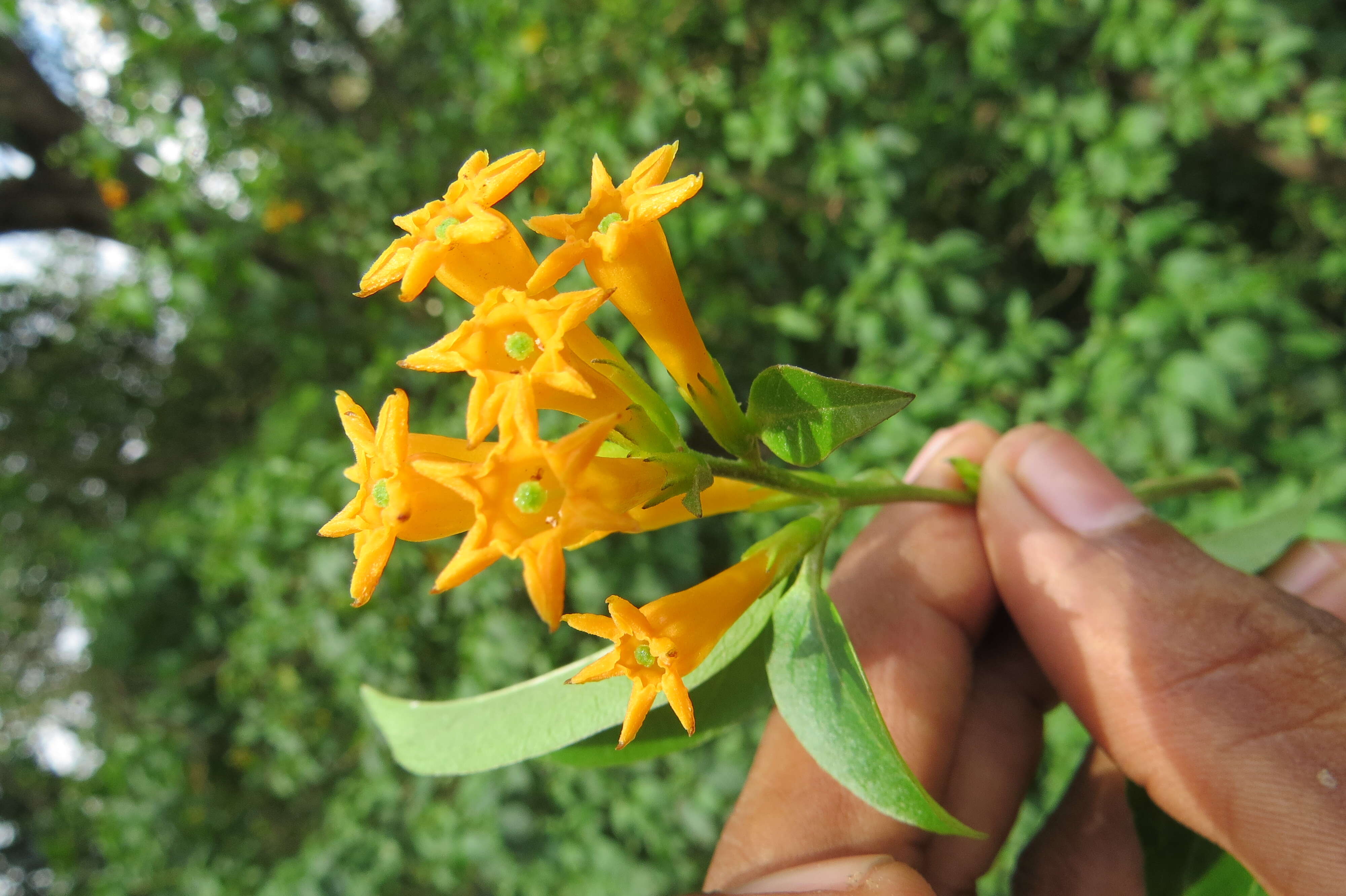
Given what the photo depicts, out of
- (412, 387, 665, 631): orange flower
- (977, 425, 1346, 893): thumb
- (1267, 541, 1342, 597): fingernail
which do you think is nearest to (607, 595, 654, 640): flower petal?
(412, 387, 665, 631): orange flower

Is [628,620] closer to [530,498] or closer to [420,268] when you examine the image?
[530,498]

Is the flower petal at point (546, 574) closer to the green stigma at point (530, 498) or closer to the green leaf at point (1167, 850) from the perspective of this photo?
the green stigma at point (530, 498)

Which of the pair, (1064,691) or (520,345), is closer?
(520,345)

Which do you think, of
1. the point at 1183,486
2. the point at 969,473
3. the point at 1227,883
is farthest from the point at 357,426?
the point at 1183,486

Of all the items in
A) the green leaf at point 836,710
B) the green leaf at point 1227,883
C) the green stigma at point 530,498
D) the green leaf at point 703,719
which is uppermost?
the green stigma at point 530,498

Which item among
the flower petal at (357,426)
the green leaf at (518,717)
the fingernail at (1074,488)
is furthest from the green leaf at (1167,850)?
the flower petal at (357,426)
